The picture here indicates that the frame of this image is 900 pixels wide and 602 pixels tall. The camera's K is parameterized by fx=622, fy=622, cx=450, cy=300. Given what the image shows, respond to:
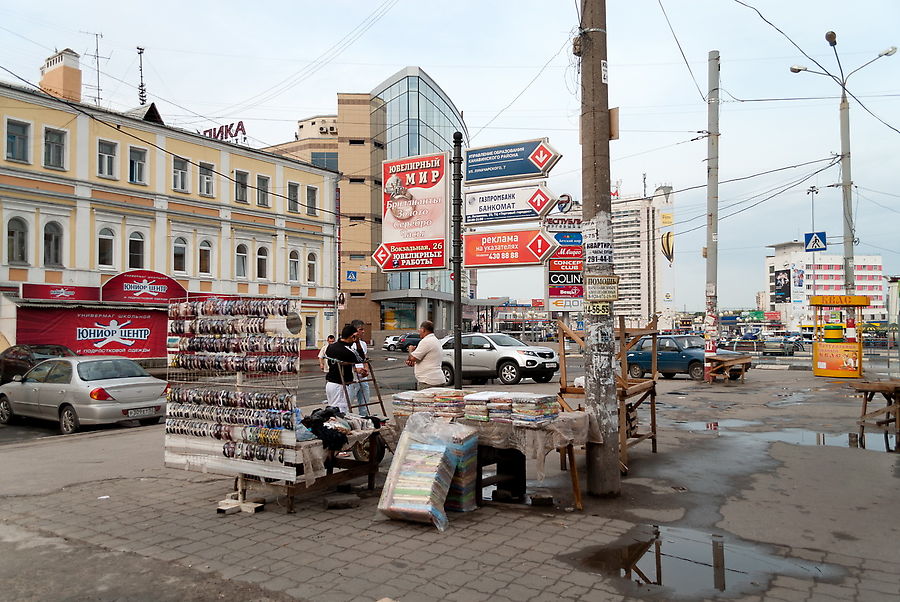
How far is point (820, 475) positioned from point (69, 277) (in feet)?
96.1

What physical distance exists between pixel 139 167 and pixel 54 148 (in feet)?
12.9

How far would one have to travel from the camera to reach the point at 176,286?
102ft

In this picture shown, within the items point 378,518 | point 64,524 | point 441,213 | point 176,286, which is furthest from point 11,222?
point 378,518

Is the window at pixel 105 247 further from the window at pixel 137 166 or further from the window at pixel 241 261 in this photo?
the window at pixel 241 261

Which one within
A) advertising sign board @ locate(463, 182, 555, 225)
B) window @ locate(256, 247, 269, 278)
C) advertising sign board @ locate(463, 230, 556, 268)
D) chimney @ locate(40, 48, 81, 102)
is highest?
A: chimney @ locate(40, 48, 81, 102)

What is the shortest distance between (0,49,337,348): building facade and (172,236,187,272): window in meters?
0.07

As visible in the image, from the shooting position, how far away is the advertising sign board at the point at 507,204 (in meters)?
13.2

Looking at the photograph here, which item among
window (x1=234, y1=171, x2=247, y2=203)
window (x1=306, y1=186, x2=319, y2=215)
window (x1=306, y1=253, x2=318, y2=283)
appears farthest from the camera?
window (x1=306, y1=253, x2=318, y2=283)

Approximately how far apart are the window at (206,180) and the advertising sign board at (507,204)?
24.0 m

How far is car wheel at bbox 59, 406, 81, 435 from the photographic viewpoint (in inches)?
492

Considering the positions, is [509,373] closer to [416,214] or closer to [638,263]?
[416,214]

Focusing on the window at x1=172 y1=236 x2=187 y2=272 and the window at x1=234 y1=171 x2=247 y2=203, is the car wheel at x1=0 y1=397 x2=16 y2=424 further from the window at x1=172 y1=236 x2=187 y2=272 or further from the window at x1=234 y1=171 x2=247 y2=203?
the window at x1=234 y1=171 x2=247 y2=203

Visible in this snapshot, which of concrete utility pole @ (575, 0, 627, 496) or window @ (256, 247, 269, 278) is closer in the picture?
concrete utility pole @ (575, 0, 627, 496)

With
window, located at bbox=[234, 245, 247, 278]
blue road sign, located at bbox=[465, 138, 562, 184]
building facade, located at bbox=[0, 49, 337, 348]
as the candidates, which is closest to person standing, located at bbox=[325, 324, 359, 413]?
blue road sign, located at bbox=[465, 138, 562, 184]
